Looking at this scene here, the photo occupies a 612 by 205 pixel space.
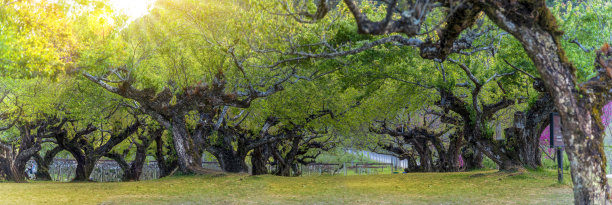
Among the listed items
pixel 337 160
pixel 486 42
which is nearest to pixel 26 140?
pixel 486 42

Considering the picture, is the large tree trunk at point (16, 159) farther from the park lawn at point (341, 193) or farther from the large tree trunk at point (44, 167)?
the park lawn at point (341, 193)

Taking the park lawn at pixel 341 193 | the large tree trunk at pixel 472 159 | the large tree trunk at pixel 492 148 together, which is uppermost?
the large tree trunk at pixel 492 148

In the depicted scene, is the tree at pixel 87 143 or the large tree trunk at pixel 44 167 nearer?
the tree at pixel 87 143

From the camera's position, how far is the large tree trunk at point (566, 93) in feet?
28.1

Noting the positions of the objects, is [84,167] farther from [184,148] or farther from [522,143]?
[522,143]

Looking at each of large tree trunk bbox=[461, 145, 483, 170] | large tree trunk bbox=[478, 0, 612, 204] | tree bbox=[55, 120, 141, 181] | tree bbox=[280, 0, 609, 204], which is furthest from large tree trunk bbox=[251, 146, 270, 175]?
large tree trunk bbox=[478, 0, 612, 204]

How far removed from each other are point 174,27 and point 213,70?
2.04 m

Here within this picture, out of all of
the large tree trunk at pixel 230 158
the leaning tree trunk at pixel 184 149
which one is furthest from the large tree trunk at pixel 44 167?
the leaning tree trunk at pixel 184 149

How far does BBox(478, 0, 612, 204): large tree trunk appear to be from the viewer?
28.1 feet

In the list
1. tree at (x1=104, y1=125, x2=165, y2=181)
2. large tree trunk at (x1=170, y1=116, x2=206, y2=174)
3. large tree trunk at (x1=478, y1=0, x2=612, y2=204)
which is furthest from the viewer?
tree at (x1=104, y1=125, x2=165, y2=181)

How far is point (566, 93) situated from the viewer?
859cm

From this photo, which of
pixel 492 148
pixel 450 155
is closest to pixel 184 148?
pixel 492 148

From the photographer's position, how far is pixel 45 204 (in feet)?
41.9

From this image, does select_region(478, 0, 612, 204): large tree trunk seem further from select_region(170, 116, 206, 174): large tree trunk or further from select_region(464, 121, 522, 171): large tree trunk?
select_region(170, 116, 206, 174): large tree trunk
